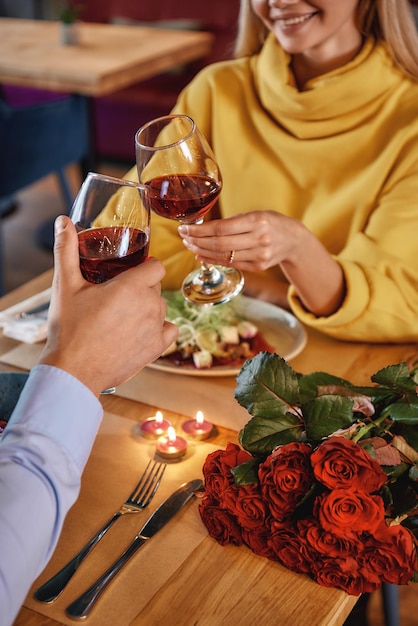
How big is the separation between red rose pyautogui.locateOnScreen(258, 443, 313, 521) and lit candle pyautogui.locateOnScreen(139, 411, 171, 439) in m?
0.30

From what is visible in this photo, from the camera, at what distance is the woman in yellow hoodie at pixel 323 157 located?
1444mm

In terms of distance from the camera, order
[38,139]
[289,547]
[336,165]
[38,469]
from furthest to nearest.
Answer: [38,139]
[336,165]
[289,547]
[38,469]

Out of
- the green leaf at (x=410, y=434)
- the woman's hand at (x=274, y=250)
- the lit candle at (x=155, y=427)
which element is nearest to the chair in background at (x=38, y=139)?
the woman's hand at (x=274, y=250)

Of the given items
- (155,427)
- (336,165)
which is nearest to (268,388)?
(155,427)

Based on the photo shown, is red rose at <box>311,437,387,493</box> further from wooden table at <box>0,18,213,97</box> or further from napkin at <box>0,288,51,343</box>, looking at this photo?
wooden table at <box>0,18,213,97</box>

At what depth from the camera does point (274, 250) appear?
1303mm

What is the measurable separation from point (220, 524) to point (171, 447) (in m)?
0.20

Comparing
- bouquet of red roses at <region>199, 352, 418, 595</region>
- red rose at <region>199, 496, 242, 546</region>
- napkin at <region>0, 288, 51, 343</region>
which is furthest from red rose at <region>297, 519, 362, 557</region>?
napkin at <region>0, 288, 51, 343</region>

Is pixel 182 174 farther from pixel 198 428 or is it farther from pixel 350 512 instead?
pixel 350 512

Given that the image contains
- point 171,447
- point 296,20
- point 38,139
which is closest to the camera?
point 171,447

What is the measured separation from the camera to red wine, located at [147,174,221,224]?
45.6 inches

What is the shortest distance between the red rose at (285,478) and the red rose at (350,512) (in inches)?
1.9

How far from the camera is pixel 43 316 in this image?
1497mm

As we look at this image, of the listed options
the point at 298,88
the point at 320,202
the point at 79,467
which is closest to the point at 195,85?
the point at 298,88
